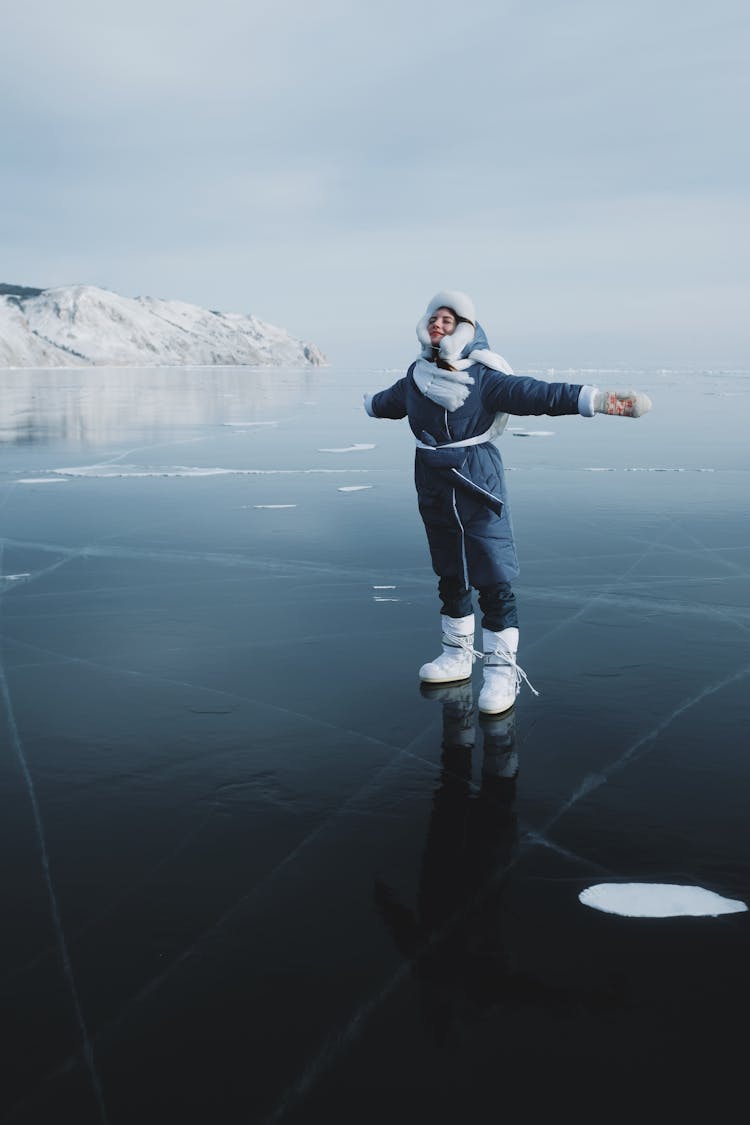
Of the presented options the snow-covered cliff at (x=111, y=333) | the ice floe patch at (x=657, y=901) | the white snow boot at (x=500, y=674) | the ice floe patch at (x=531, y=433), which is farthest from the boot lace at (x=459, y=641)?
the snow-covered cliff at (x=111, y=333)

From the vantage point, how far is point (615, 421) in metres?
24.0

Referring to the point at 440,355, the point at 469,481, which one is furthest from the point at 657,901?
the point at 440,355

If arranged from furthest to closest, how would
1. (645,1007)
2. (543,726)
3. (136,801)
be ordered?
(543,726)
(136,801)
(645,1007)

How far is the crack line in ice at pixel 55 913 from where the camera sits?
5.87 feet

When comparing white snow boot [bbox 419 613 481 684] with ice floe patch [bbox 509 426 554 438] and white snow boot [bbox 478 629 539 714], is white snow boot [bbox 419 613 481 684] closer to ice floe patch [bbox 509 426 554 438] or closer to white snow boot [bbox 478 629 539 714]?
white snow boot [bbox 478 629 539 714]

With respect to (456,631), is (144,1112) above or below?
below

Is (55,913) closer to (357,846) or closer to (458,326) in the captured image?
(357,846)

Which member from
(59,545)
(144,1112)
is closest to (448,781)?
(144,1112)

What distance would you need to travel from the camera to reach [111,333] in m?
148

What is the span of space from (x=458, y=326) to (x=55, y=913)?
2957 mm

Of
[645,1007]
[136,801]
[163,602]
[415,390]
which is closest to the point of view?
[645,1007]

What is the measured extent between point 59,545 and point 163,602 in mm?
2229

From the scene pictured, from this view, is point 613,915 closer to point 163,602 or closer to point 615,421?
point 163,602

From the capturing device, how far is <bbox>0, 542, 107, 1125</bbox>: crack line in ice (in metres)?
1.79
